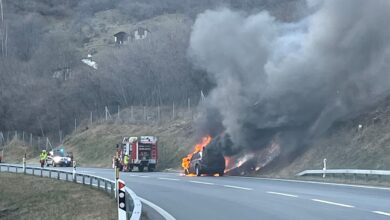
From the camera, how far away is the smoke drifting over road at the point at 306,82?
108 feet

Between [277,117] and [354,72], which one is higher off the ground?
[354,72]

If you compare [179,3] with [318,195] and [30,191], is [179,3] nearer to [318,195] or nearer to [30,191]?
[30,191]

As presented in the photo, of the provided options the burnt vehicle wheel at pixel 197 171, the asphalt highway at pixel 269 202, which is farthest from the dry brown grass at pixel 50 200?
the burnt vehicle wheel at pixel 197 171

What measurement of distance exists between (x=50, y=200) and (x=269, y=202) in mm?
12679

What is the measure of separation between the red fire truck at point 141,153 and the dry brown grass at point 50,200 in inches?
415

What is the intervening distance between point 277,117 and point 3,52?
78.9 meters

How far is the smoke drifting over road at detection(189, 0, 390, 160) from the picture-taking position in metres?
32.9

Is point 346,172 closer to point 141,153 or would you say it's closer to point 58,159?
point 141,153

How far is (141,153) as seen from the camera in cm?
4472

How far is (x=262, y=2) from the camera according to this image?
78.6 m

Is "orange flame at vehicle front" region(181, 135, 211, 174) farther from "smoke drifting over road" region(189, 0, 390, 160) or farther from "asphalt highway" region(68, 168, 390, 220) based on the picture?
"asphalt highway" region(68, 168, 390, 220)

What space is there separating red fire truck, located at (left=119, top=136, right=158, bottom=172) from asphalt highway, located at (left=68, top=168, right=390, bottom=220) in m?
21.1

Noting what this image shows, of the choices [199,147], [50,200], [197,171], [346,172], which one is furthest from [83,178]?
[346,172]

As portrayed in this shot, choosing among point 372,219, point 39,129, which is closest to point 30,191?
point 372,219
